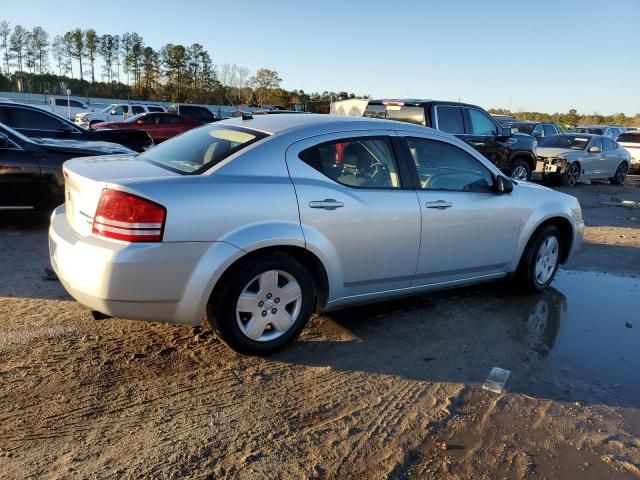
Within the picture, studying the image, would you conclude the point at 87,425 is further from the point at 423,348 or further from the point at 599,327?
the point at 599,327

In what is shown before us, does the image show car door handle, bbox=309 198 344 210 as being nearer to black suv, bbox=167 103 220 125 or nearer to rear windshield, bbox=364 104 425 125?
rear windshield, bbox=364 104 425 125

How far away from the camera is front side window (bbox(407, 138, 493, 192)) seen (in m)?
4.51

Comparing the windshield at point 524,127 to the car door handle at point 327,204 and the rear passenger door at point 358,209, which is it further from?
the car door handle at point 327,204

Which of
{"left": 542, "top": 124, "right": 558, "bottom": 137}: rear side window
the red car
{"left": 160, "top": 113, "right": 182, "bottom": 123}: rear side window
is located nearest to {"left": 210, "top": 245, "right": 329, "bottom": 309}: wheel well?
the red car

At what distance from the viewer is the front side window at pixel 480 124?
11195 mm

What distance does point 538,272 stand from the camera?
5.38 meters

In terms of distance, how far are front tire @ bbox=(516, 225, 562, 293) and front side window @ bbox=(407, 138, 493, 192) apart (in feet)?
2.70

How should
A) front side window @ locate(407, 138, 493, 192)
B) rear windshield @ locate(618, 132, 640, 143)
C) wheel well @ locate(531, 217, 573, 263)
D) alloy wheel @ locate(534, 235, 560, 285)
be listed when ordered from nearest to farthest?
1. front side window @ locate(407, 138, 493, 192)
2. alloy wheel @ locate(534, 235, 560, 285)
3. wheel well @ locate(531, 217, 573, 263)
4. rear windshield @ locate(618, 132, 640, 143)

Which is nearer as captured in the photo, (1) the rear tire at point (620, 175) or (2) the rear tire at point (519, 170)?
(2) the rear tire at point (519, 170)

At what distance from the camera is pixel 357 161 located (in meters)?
4.14

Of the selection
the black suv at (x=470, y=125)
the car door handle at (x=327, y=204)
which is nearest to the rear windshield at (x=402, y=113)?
the black suv at (x=470, y=125)

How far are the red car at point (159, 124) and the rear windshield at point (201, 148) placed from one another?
55.8 ft

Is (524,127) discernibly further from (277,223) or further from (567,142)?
(277,223)

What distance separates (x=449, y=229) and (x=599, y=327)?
1.60 m
